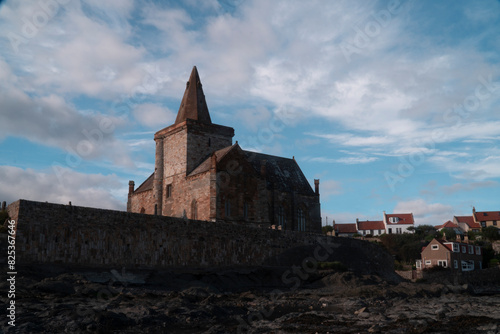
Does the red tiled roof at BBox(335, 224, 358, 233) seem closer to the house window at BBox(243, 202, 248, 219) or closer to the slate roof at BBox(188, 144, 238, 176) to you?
the house window at BBox(243, 202, 248, 219)

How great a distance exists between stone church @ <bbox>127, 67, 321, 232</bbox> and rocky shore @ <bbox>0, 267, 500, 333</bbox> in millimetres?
10564

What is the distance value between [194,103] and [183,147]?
5.08 m

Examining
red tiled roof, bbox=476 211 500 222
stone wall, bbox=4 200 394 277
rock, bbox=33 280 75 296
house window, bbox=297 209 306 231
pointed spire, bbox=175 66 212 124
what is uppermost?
pointed spire, bbox=175 66 212 124

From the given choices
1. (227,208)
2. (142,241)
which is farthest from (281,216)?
(142,241)

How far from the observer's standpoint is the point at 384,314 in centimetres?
1609

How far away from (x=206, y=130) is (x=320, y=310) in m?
24.6

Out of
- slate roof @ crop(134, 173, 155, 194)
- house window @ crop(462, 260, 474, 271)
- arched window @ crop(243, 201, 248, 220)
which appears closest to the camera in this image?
arched window @ crop(243, 201, 248, 220)

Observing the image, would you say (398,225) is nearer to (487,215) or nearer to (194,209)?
(487,215)

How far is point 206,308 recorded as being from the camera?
15.1 m

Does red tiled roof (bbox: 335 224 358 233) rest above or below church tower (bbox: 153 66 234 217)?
below

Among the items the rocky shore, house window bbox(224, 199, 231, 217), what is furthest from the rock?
house window bbox(224, 199, 231, 217)

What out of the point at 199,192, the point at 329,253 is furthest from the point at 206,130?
the point at 329,253

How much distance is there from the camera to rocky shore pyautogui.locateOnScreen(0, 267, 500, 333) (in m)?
12.3

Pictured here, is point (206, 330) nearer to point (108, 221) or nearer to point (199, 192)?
point (108, 221)
